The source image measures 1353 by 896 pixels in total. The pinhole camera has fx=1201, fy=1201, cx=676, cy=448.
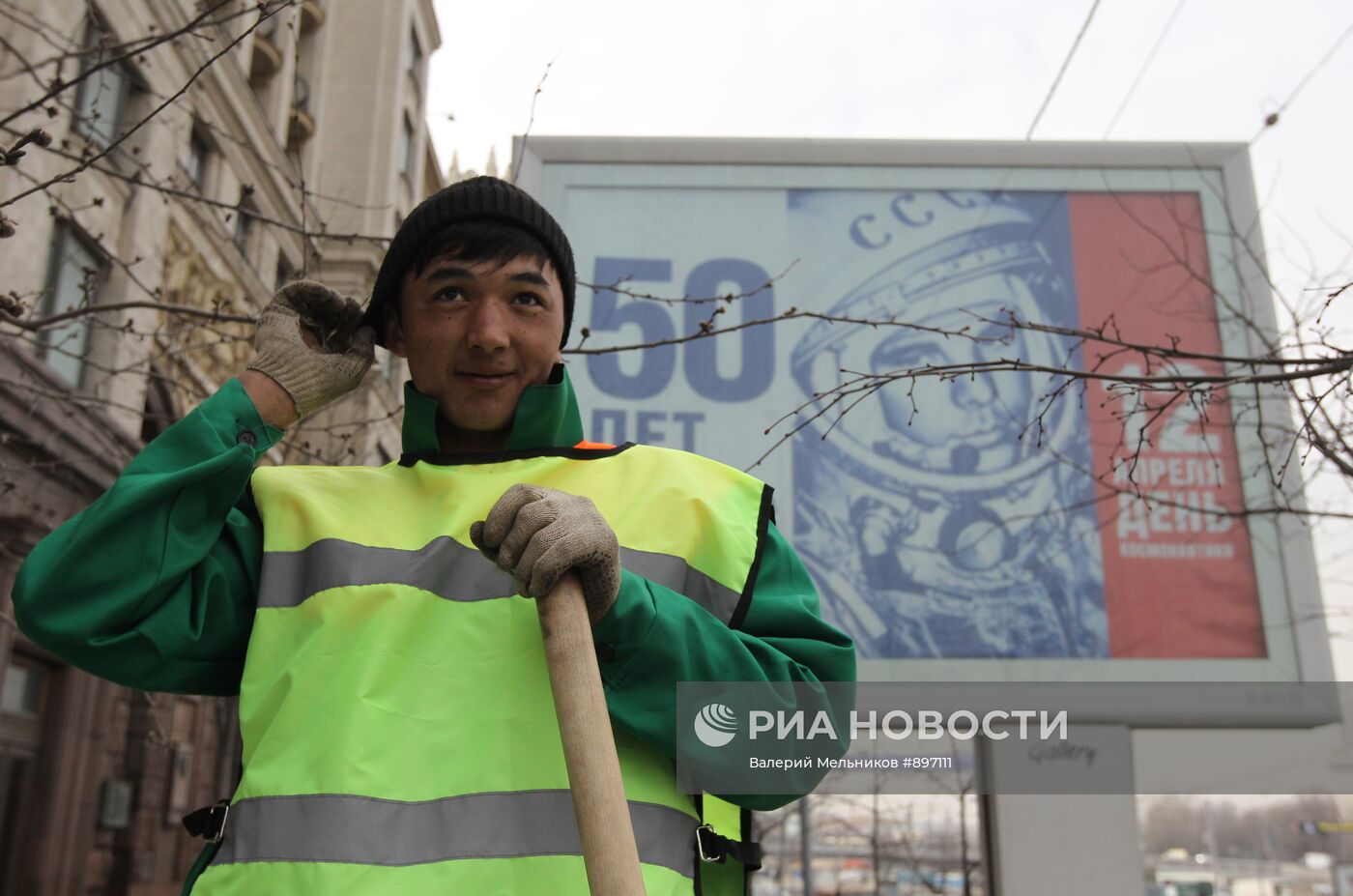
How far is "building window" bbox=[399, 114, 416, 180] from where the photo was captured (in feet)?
63.5

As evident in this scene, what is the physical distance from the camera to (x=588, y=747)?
50.5 inches

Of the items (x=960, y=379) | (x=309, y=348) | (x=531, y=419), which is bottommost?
(x=531, y=419)

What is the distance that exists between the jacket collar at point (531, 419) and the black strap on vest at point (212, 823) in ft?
1.93

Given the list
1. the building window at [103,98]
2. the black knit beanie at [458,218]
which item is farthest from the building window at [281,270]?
the black knit beanie at [458,218]

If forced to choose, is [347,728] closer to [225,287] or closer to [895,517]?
[895,517]

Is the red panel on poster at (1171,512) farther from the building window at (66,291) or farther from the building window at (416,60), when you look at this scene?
the building window at (416,60)

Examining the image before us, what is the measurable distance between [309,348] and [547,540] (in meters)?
0.68

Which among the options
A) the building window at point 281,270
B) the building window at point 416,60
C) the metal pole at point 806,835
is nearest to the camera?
the building window at point 281,270

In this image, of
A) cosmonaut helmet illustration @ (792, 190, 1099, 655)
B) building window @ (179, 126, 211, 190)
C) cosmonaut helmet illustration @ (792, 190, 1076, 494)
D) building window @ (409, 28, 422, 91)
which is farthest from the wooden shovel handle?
building window @ (409, 28, 422, 91)

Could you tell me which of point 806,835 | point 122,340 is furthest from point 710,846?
point 806,835

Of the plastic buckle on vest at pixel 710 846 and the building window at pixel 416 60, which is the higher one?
the building window at pixel 416 60

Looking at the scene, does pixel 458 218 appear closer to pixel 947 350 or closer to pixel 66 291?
pixel 947 350

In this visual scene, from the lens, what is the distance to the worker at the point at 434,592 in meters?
1.40

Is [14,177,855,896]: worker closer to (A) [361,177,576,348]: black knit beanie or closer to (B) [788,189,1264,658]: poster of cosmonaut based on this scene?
(A) [361,177,576,348]: black knit beanie
